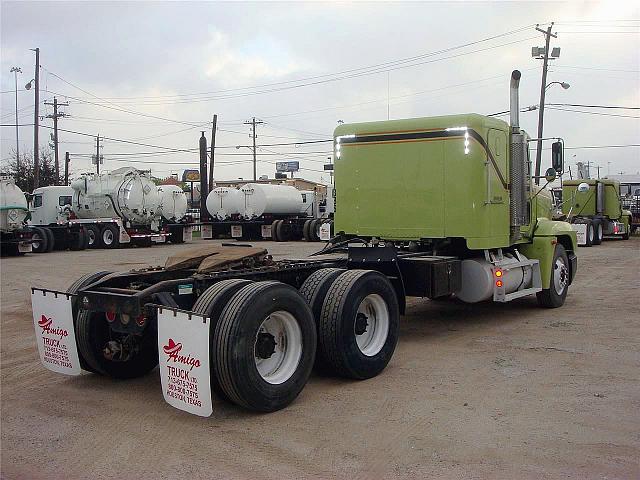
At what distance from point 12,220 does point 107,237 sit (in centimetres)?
483

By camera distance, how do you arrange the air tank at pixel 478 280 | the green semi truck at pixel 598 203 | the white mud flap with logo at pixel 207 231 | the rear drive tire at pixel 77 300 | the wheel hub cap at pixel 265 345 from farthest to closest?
1. the white mud flap with logo at pixel 207 231
2. the green semi truck at pixel 598 203
3. the air tank at pixel 478 280
4. the rear drive tire at pixel 77 300
5. the wheel hub cap at pixel 265 345

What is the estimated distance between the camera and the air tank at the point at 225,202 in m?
36.5

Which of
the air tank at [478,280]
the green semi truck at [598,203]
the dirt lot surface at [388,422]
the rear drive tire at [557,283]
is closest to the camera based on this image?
the dirt lot surface at [388,422]

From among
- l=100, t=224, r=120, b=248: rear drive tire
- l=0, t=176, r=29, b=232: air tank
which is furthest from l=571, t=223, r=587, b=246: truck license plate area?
l=0, t=176, r=29, b=232: air tank

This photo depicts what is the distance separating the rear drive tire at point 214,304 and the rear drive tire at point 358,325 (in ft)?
3.67

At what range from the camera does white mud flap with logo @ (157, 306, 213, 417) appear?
5.08 metres

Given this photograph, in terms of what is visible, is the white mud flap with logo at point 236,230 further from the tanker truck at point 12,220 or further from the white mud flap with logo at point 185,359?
the white mud flap with logo at point 185,359

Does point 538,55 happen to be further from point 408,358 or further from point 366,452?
point 366,452

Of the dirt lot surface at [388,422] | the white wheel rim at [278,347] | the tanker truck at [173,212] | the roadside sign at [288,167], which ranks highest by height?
the roadside sign at [288,167]

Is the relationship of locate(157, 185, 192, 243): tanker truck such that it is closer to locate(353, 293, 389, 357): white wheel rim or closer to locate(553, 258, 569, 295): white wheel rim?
locate(553, 258, 569, 295): white wheel rim

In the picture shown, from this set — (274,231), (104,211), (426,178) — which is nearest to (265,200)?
(274,231)

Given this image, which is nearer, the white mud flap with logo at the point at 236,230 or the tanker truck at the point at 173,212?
the tanker truck at the point at 173,212

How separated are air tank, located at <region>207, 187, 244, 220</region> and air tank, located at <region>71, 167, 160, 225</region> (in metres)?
5.84

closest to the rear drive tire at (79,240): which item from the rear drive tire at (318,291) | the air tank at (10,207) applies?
the air tank at (10,207)
